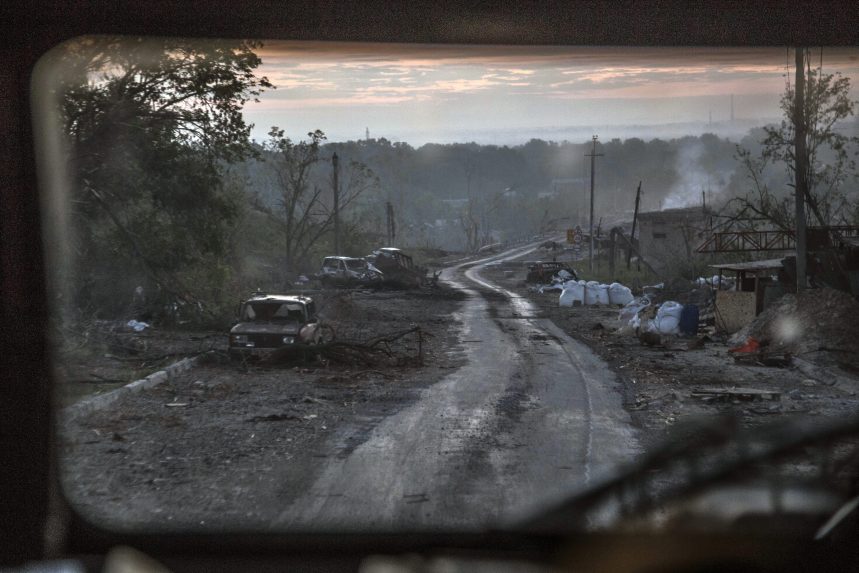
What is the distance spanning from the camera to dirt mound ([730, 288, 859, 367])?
48.2 feet

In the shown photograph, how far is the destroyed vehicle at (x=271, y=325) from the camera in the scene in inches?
570

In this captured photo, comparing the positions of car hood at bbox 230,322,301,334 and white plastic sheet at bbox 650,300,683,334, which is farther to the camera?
white plastic sheet at bbox 650,300,683,334

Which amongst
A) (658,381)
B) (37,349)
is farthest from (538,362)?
(37,349)

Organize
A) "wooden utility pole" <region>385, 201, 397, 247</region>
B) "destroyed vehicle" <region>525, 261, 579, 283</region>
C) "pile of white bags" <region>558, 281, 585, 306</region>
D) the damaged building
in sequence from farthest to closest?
"wooden utility pole" <region>385, 201, 397, 247</region> → "destroyed vehicle" <region>525, 261, 579, 283</region> → the damaged building → "pile of white bags" <region>558, 281, 585, 306</region>

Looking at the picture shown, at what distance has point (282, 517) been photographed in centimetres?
590

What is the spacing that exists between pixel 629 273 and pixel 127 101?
27.8m

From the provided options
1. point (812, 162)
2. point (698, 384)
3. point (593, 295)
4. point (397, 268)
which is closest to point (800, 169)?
point (812, 162)

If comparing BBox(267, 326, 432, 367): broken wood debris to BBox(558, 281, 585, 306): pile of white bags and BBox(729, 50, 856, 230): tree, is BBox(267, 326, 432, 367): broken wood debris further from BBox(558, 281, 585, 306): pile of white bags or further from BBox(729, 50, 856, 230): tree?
BBox(558, 281, 585, 306): pile of white bags

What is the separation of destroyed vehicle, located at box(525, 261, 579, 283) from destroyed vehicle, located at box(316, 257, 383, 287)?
10.7 meters

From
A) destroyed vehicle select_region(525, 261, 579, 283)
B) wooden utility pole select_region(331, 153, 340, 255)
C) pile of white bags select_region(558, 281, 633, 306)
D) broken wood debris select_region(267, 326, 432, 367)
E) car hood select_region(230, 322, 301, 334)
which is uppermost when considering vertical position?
wooden utility pole select_region(331, 153, 340, 255)

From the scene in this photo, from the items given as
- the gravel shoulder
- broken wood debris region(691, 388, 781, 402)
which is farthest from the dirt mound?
broken wood debris region(691, 388, 781, 402)

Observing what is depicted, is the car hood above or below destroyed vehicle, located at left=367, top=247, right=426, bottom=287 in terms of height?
above

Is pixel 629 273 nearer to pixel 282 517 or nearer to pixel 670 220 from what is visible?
pixel 670 220

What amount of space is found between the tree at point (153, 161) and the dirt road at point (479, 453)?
405 cm
